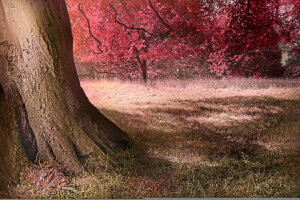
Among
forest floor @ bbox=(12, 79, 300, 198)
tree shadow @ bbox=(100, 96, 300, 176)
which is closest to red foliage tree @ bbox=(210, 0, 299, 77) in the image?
forest floor @ bbox=(12, 79, 300, 198)

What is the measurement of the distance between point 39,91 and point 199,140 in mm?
1573

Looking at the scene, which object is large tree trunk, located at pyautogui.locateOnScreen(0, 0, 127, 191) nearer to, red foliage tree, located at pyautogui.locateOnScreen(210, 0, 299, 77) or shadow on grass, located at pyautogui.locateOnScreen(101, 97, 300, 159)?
shadow on grass, located at pyautogui.locateOnScreen(101, 97, 300, 159)

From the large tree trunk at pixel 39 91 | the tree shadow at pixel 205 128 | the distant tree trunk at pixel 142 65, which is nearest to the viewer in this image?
the large tree trunk at pixel 39 91

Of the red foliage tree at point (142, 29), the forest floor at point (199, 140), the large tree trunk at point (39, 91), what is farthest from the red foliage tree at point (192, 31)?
the large tree trunk at point (39, 91)

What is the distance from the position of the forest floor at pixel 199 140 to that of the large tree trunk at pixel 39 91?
0.84ft

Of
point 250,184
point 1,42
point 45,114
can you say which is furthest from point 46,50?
point 250,184

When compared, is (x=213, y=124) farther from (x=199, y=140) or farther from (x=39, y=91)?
(x=39, y=91)

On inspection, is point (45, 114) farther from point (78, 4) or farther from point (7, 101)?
point (78, 4)

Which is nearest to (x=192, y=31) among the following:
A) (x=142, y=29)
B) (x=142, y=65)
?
(x=142, y=29)

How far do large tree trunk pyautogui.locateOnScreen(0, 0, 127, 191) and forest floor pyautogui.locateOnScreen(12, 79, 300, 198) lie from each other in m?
0.26

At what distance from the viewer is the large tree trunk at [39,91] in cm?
197

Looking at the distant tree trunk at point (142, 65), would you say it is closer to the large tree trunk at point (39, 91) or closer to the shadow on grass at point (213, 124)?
the shadow on grass at point (213, 124)

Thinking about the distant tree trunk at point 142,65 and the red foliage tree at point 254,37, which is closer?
the red foliage tree at point 254,37

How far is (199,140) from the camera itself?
2264 mm
